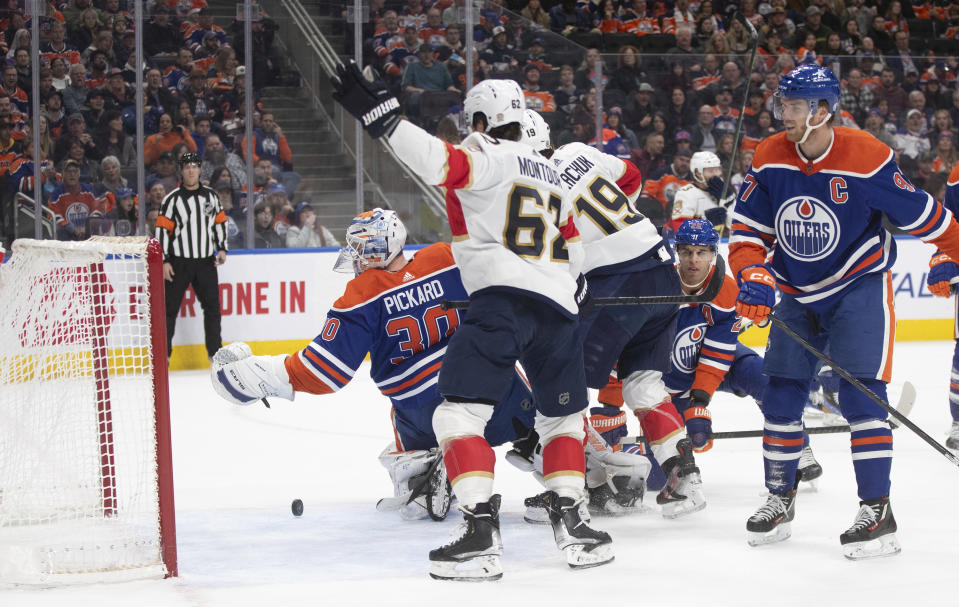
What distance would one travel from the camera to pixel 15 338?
3467 mm

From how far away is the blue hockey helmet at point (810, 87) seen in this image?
10.7ft

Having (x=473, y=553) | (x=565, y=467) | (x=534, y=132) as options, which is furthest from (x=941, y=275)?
(x=473, y=553)

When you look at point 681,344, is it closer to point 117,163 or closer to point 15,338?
point 15,338

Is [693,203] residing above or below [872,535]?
above

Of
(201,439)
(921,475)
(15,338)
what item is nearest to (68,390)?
(15,338)

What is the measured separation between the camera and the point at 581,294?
3453 millimetres

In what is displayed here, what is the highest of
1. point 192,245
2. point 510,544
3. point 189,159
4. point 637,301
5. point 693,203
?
point 189,159

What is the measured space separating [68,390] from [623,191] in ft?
6.58

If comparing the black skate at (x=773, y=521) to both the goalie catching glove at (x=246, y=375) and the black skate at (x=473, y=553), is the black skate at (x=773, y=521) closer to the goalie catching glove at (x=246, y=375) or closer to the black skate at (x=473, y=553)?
the black skate at (x=473, y=553)

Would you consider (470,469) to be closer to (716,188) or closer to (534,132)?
(534,132)

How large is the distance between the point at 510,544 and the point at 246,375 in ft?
3.00

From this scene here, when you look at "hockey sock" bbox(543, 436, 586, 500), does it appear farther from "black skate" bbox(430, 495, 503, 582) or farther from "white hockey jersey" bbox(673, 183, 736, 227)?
"white hockey jersey" bbox(673, 183, 736, 227)

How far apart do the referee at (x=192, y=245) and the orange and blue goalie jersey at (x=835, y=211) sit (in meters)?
4.65

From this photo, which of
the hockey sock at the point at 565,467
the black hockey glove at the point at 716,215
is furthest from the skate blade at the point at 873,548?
the black hockey glove at the point at 716,215
